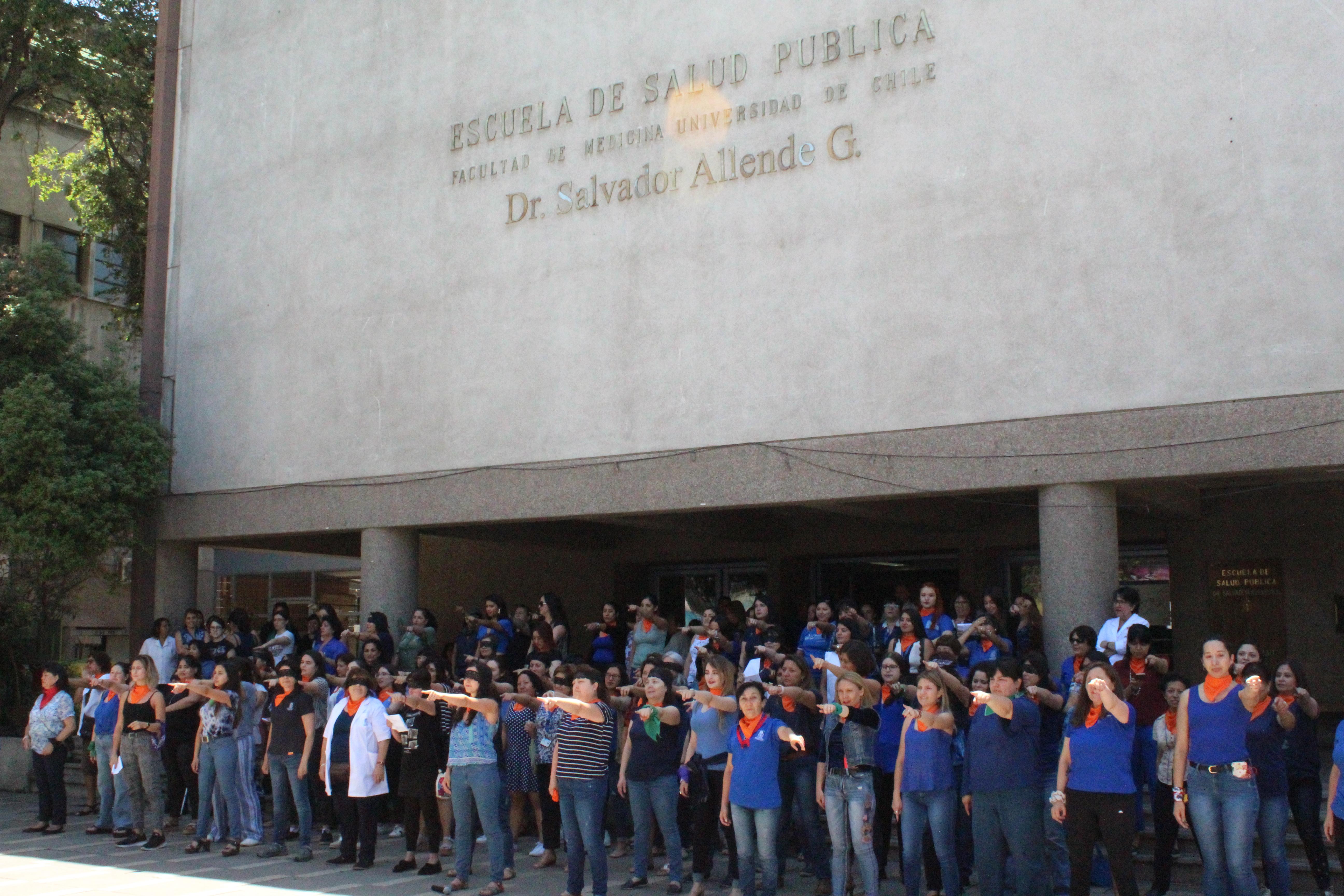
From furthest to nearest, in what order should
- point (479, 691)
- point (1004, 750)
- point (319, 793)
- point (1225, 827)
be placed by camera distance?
point (319, 793)
point (479, 691)
point (1004, 750)
point (1225, 827)

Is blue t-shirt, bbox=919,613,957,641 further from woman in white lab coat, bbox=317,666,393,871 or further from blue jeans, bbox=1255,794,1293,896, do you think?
woman in white lab coat, bbox=317,666,393,871

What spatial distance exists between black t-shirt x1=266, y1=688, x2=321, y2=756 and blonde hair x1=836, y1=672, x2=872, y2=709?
16.8 ft

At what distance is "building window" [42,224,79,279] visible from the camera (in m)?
26.4

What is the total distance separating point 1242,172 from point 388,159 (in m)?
9.56

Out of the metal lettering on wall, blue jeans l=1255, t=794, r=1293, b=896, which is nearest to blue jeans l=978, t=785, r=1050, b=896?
blue jeans l=1255, t=794, r=1293, b=896

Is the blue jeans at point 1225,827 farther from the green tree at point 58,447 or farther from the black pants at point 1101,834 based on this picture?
the green tree at point 58,447

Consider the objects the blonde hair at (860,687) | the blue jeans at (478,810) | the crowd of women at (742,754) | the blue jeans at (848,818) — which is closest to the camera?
the crowd of women at (742,754)

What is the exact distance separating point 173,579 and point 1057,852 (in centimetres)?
1260

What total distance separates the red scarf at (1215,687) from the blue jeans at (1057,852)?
1411 millimetres

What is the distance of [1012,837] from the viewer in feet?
27.5

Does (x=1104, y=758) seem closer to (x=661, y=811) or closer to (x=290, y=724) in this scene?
(x=661, y=811)

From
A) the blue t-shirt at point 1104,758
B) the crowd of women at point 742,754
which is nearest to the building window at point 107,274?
the crowd of women at point 742,754

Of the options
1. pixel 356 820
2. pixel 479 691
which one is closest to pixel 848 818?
pixel 479 691

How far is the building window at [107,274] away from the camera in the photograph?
24188 mm
